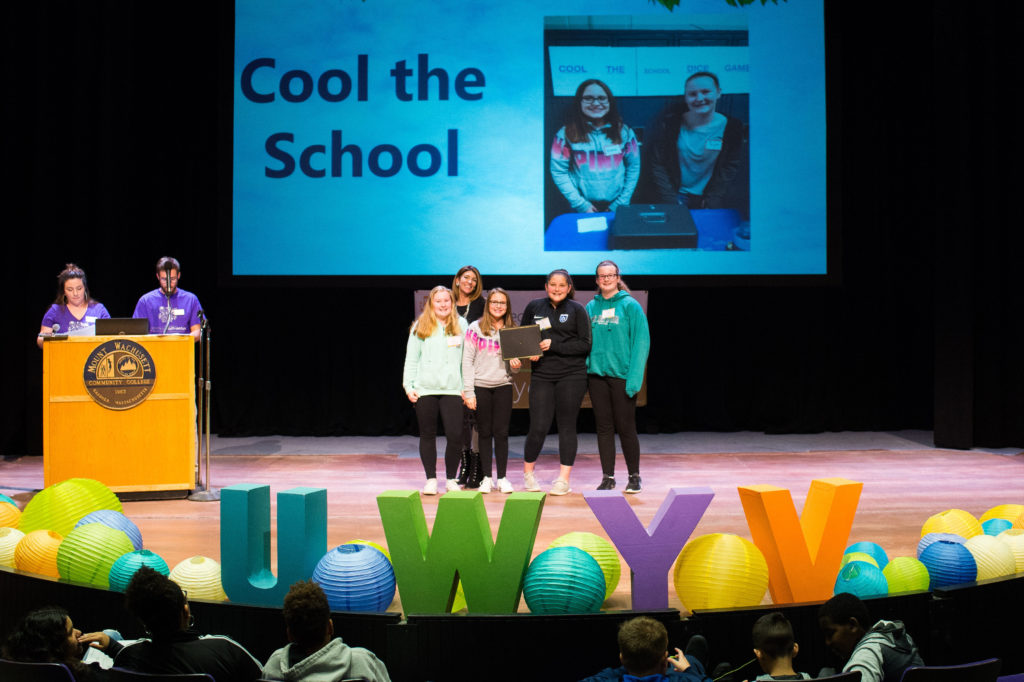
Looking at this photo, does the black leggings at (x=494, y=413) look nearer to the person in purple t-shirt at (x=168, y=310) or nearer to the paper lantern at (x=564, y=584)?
the person in purple t-shirt at (x=168, y=310)

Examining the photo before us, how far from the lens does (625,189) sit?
7.94 metres

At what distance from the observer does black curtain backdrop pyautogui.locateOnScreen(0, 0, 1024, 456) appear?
7.70 metres

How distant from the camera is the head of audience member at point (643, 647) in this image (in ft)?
7.20

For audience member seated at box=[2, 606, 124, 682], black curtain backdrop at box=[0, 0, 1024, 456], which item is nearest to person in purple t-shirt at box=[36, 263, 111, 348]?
black curtain backdrop at box=[0, 0, 1024, 456]

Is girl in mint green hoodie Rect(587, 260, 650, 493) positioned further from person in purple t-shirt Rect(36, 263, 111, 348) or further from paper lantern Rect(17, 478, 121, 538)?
person in purple t-shirt Rect(36, 263, 111, 348)

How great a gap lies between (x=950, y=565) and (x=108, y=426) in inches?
182

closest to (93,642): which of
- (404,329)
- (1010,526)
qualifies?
(1010,526)

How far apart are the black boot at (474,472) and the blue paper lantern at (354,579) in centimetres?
300

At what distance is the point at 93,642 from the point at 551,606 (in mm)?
1369

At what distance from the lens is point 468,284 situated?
612 cm

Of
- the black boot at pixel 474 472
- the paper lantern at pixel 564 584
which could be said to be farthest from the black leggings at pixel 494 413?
the paper lantern at pixel 564 584

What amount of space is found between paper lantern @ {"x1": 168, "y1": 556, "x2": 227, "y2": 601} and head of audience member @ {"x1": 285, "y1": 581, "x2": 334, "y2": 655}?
950 millimetres

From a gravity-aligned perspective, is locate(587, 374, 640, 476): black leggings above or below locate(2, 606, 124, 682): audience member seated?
above

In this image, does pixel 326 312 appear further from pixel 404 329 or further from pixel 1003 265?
pixel 1003 265
